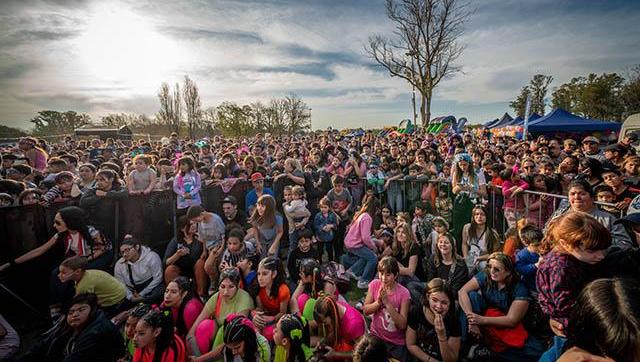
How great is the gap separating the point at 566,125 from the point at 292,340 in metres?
19.8

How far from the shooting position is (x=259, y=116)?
49906 millimetres

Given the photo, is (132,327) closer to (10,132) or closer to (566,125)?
(566,125)

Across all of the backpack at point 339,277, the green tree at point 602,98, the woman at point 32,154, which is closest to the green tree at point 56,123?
the woman at point 32,154

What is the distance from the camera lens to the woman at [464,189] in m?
5.18

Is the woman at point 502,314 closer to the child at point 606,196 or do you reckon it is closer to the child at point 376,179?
the child at point 606,196

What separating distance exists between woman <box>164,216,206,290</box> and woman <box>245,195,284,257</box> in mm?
854

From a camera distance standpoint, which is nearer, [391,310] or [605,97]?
[391,310]

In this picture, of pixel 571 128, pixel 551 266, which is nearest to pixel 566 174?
pixel 551 266

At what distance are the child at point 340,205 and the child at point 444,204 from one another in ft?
5.86

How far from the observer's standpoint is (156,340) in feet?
9.39

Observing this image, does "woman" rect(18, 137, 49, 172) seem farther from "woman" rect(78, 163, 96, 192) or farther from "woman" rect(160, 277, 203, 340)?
"woman" rect(160, 277, 203, 340)

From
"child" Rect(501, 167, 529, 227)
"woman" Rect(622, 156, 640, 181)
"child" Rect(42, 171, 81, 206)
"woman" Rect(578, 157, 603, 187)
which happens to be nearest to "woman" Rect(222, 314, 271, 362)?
"child" Rect(42, 171, 81, 206)

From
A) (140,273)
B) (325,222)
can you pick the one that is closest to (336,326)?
(325,222)

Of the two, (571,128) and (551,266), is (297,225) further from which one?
(571,128)
